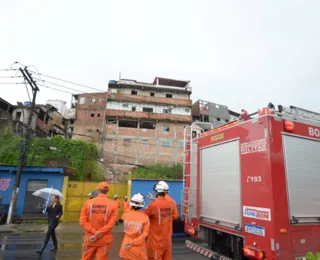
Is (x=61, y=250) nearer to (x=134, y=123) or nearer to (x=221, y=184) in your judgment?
(x=221, y=184)

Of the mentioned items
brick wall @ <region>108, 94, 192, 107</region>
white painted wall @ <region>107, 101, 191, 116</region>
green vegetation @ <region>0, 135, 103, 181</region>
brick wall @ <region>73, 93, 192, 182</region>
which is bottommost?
green vegetation @ <region>0, 135, 103, 181</region>

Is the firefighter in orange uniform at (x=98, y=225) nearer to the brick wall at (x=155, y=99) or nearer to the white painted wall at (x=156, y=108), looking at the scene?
the white painted wall at (x=156, y=108)

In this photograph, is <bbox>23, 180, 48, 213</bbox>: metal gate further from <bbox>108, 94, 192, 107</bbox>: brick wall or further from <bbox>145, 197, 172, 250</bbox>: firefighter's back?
<bbox>108, 94, 192, 107</bbox>: brick wall

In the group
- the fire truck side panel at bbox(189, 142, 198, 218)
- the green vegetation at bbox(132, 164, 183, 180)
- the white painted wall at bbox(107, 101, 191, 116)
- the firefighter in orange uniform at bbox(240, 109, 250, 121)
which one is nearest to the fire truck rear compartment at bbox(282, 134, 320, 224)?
the firefighter in orange uniform at bbox(240, 109, 250, 121)

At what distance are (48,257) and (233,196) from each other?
234 inches

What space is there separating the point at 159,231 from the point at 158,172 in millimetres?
29035

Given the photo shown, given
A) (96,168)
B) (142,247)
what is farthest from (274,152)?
(96,168)

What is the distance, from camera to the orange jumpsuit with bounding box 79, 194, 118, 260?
13.7 ft

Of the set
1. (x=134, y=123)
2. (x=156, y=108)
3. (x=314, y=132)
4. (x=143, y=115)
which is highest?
(x=156, y=108)

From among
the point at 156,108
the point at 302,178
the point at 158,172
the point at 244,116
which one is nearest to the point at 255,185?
the point at 302,178

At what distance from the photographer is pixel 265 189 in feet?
12.6

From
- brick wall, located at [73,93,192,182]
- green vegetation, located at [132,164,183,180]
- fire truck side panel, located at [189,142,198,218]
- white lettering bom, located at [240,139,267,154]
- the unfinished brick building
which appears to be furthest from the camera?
the unfinished brick building

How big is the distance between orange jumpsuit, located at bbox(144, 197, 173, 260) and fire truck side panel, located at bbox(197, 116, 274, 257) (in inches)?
47.0

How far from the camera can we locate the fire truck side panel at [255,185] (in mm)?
3738
